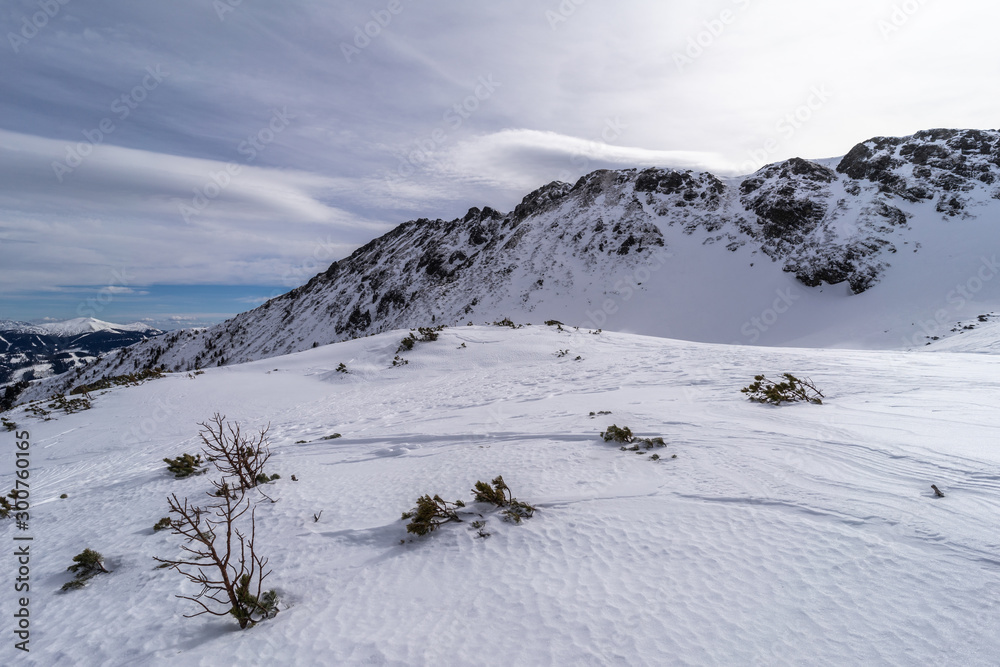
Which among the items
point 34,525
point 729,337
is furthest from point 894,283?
point 34,525

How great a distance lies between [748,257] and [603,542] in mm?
37049

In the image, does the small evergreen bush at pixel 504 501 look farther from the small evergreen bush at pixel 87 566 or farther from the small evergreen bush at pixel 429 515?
the small evergreen bush at pixel 87 566

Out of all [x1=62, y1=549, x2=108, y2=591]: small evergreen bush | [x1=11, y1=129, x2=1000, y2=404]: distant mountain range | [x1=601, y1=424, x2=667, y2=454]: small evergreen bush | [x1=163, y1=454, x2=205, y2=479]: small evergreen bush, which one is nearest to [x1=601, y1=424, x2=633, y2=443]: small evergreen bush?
[x1=601, y1=424, x2=667, y2=454]: small evergreen bush

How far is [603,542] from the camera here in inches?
147

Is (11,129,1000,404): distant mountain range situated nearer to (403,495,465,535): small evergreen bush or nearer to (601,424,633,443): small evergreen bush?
(601,424,633,443): small evergreen bush

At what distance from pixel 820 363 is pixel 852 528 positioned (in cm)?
806

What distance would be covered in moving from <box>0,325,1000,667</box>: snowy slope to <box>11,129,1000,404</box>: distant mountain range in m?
22.4

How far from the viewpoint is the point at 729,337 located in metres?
27.5

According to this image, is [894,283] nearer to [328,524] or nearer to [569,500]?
[569,500]

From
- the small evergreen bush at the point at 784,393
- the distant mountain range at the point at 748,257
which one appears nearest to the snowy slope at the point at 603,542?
the small evergreen bush at the point at 784,393

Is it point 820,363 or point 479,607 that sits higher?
point 820,363

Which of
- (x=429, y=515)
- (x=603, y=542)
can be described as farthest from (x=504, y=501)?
(x=603, y=542)

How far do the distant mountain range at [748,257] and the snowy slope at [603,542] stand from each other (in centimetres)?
2241

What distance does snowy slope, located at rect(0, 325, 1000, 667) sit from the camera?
2627mm
